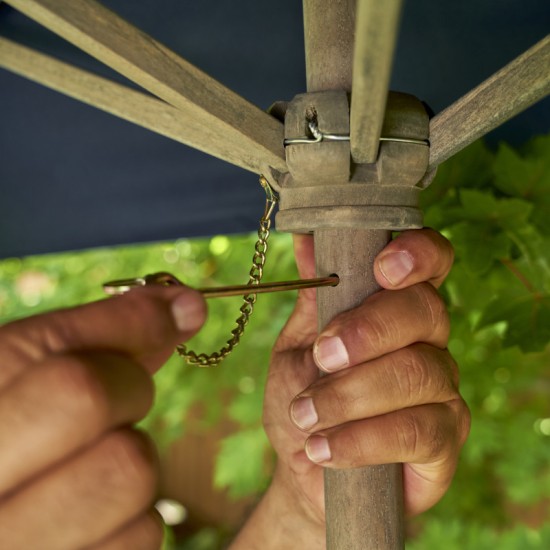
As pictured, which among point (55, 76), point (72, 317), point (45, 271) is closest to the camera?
point (72, 317)

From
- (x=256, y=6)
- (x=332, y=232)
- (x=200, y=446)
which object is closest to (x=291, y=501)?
(x=332, y=232)

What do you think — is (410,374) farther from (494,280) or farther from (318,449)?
(494,280)

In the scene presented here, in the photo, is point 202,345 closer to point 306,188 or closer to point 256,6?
point 256,6

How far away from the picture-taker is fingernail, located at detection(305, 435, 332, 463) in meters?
0.67

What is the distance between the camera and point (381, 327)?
697 mm

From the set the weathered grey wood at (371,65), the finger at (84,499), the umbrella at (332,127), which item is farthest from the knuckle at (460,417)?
the finger at (84,499)

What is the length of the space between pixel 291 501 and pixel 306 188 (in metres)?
0.56

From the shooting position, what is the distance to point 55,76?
55cm

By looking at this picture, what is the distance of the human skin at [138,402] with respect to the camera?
1.28 feet

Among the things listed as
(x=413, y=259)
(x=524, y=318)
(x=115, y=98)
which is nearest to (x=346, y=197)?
(x=413, y=259)

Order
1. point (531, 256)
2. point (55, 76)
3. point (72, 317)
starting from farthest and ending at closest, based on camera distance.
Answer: point (531, 256) → point (55, 76) → point (72, 317)

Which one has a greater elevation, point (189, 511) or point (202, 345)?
point (202, 345)

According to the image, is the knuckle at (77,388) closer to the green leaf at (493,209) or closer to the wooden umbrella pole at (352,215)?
the wooden umbrella pole at (352,215)

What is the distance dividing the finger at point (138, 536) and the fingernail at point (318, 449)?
0.86 feet
